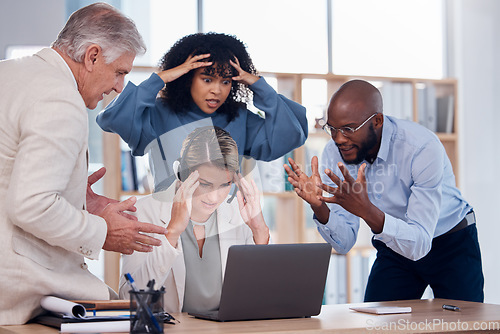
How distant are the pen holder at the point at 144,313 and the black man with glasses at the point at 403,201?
3.47 feet

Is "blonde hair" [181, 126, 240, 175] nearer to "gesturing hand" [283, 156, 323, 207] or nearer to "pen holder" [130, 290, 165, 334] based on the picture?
"gesturing hand" [283, 156, 323, 207]

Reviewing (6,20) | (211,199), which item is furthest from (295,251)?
(6,20)

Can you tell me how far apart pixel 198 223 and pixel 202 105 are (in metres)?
0.46

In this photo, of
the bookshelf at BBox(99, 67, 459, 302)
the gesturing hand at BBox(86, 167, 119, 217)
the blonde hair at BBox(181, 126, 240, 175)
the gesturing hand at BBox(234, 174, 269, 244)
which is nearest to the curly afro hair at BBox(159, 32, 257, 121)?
the blonde hair at BBox(181, 126, 240, 175)

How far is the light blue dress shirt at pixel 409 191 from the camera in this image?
7.59ft

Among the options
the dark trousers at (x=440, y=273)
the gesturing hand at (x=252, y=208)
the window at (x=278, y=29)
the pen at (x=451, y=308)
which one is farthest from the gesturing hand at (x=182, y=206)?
the window at (x=278, y=29)

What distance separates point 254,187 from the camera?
2096 mm

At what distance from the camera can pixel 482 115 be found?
4793mm

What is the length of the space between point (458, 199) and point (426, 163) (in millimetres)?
302

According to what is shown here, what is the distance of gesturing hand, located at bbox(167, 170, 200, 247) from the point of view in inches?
75.4

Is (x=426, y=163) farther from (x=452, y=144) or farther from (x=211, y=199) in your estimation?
(x=452, y=144)

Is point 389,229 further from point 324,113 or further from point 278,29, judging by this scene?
point 278,29

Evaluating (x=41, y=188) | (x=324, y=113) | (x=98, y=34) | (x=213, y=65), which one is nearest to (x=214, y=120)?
(x=213, y=65)

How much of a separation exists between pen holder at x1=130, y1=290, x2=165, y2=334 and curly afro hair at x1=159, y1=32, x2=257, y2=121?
1.07 m
